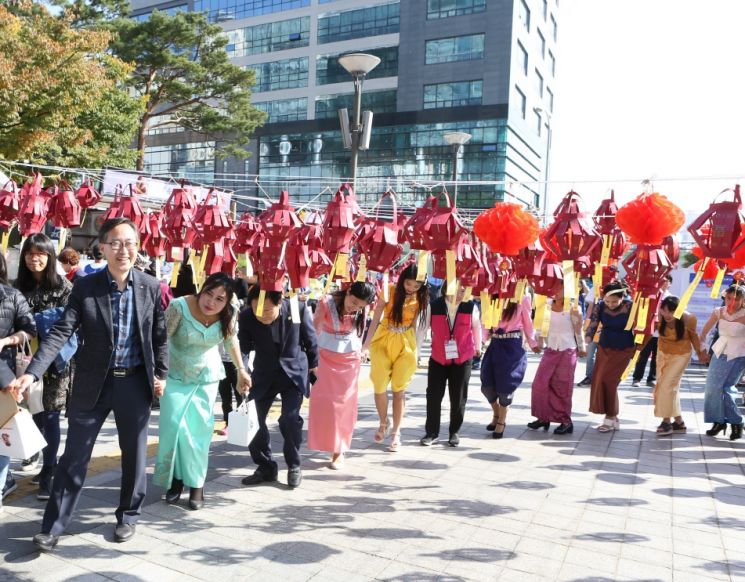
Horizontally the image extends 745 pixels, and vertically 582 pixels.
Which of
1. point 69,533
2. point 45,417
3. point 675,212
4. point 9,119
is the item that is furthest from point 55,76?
point 675,212

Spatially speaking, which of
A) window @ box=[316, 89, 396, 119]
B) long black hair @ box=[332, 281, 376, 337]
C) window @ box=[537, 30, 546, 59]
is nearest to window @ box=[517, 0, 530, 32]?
window @ box=[537, 30, 546, 59]

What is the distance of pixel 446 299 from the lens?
5910 millimetres

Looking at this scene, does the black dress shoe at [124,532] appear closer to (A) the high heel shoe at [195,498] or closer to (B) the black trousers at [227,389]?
(A) the high heel shoe at [195,498]

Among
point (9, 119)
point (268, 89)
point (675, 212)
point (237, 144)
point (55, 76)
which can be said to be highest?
point (268, 89)

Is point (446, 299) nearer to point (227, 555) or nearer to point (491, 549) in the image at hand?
point (491, 549)

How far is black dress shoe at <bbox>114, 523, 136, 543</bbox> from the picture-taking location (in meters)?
3.43

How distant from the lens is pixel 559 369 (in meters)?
6.59

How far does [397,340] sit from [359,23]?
3860 centimetres

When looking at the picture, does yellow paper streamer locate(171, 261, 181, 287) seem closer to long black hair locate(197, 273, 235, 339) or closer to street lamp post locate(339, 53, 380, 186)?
long black hair locate(197, 273, 235, 339)

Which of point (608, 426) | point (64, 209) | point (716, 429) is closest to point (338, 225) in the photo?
point (64, 209)

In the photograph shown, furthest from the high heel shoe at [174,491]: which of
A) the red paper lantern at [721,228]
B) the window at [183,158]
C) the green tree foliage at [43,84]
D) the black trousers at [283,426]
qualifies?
the window at [183,158]

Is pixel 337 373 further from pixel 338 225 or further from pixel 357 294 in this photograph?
pixel 338 225

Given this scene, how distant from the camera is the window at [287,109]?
135ft

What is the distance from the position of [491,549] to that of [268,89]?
4358 centimetres
